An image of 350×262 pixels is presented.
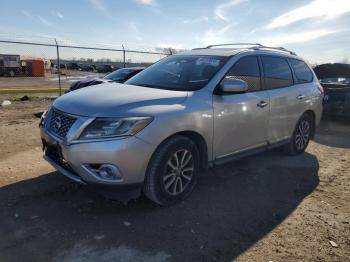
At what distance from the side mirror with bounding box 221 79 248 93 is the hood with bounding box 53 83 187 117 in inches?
20.3

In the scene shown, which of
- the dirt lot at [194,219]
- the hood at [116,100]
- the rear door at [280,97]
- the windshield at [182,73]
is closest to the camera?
the dirt lot at [194,219]

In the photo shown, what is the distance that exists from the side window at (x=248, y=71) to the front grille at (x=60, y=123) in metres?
2.07

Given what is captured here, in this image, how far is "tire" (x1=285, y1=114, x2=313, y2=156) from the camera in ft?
20.7

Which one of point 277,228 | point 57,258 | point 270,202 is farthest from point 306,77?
point 57,258

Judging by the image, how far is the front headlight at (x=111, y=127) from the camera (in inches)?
142

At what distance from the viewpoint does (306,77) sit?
6465mm

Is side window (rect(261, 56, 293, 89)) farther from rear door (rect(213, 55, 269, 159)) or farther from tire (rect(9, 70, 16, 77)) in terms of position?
tire (rect(9, 70, 16, 77))

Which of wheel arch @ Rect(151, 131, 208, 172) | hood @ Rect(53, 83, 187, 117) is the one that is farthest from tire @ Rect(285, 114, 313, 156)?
hood @ Rect(53, 83, 187, 117)

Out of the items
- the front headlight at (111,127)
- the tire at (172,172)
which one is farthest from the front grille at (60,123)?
the tire at (172,172)

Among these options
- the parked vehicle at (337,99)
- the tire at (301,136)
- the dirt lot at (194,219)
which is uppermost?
the parked vehicle at (337,99)

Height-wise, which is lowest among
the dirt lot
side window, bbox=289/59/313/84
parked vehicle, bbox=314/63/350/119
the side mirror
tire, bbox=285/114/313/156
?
the dirt lot

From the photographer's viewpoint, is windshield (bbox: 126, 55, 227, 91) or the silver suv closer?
the silver suv

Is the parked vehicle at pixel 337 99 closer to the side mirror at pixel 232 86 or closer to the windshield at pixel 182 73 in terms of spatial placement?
the windshield at pixel 182 73

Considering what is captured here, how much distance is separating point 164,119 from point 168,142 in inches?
10.9
